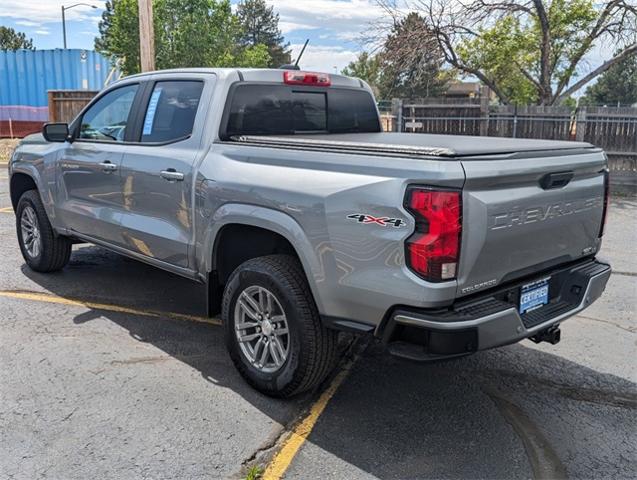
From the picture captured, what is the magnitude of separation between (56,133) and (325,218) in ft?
11.0

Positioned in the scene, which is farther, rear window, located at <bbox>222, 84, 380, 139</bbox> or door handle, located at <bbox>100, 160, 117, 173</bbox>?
door handle, located at <bbox>100, 160, 117, 173</bbox>

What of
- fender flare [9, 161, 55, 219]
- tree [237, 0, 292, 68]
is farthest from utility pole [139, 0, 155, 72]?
tree [237, 0, 292, 68]

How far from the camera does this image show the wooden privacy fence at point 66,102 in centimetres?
1634

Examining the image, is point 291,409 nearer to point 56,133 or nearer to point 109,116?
point 109,116

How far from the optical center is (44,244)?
20.0ft

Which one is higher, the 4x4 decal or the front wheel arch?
the 4x4 decal

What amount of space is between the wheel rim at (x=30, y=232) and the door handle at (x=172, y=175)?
99.4 inches

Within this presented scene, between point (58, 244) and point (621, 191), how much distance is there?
11.7m

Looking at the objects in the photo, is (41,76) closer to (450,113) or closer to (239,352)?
(450,113)

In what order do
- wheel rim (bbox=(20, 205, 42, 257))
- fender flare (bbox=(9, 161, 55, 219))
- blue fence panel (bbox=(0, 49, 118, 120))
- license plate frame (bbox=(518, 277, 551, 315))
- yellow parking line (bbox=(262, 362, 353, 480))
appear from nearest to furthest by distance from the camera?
1. yellow parking line (bbox=(262, 362, 353, 480))
2. license plate frame (bbox=(518, 277, 551, 315))
3. fender flare (bbox=(9, 161, 55, 219))
4. wheel rim (bbox=(20, 205, 42, 257))
5. blue fence panel (bbox=(0, 49, 118, 120))

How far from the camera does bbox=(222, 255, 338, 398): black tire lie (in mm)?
3422

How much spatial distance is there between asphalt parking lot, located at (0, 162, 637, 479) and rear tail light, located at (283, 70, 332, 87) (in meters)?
2.08

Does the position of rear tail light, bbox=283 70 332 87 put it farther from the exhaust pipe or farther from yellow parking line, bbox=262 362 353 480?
the exhaust pipe

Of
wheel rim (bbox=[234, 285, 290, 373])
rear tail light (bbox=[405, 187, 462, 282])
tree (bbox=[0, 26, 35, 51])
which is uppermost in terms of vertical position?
tree (bbox=[0, 26, 35, 51])
